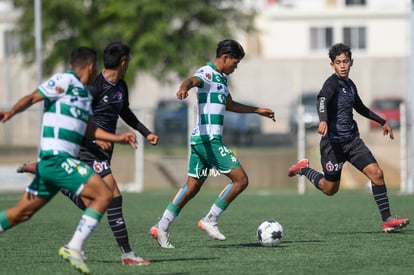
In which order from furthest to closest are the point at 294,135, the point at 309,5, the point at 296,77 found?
the point at 309,5, the point at 296,77, the point at 294,135

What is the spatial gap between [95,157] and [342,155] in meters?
3.57

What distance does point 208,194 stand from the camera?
23.3 m

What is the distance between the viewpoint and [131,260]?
980cm

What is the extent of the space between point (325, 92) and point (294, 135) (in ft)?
62.6

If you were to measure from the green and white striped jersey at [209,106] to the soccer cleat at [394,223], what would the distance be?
241 cm

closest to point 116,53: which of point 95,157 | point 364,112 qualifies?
point 95,157

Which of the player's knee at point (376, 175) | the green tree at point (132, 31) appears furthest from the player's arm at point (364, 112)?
the green tree at point (132, 31)

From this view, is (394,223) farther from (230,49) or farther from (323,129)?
(230,49)

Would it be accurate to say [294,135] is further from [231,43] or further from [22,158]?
[231,43]

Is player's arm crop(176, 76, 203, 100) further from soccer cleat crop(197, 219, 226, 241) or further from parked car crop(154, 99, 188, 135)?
parked car crop(154, 99, 188, 135)

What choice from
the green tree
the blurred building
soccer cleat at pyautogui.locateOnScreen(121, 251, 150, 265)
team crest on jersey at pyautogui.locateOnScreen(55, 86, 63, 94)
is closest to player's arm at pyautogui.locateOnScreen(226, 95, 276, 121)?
soccer cleat at pyautogui.locateOnScreen(121, 251, 150, 265)

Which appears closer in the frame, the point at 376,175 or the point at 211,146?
the point at 211,146

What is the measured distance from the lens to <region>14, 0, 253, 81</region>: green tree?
36.3 meters

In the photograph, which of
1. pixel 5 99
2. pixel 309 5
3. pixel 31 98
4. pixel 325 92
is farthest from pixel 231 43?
pixel 309 5
